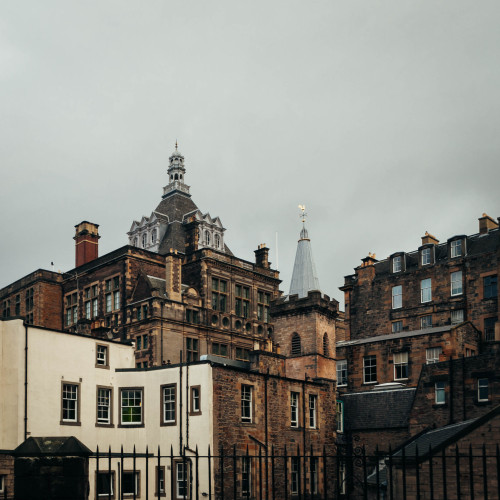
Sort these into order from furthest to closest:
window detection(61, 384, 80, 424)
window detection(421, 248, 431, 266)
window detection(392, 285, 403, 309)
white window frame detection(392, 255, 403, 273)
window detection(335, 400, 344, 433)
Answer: white window frame detection(392, 255, 403, 273) < window detection(392, 285, 403, 309) < window detection(421, 248, 431, 266) < window detection(335, 400, 344, 433) < window detection(61, 384, 80, 424)

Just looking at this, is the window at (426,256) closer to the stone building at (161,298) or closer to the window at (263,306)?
the stone building at (161,298)

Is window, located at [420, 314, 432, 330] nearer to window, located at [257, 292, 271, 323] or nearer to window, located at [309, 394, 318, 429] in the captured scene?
window, located at [309, 394, 318, 429]

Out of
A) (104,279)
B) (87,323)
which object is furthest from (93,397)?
(104,279)

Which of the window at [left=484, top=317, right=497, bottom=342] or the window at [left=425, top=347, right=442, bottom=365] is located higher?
the window at [left=484, top=317, right=497, bottom=342]

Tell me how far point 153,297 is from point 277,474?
2264 centimetres

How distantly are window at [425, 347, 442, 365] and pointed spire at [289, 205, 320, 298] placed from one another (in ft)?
54.4

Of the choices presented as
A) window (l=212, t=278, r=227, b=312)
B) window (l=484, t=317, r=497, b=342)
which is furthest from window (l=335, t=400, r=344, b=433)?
window (l=212, t=278, r=227, b=312)

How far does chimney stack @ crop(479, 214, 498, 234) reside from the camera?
5781 centimetres

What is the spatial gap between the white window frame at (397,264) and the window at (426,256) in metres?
2.06

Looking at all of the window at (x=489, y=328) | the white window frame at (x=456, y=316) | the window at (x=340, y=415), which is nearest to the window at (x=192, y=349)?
the window at (x=340, y=415)

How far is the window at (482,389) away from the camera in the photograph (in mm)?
41656

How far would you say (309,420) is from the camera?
4472 cm

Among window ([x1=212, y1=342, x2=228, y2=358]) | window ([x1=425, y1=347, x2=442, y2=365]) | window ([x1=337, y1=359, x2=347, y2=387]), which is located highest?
window ([x1=212, y1=342, x2=228, y2=358])

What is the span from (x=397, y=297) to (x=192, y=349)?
59.0 ft
